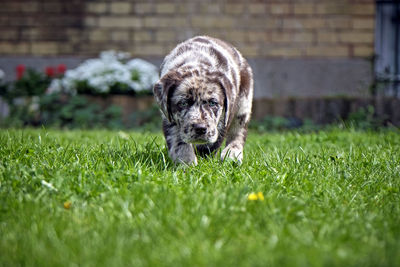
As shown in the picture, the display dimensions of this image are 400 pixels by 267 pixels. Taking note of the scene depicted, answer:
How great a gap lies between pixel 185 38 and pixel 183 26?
23cm

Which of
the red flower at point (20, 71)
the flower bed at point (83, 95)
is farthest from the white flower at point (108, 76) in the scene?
the red flower at point (20, 71)

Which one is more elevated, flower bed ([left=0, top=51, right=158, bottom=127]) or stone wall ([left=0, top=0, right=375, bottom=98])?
stone wall ([left=0, top=0, right=375, bottom=98])

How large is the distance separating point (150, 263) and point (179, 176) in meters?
1.29

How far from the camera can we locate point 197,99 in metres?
3.35

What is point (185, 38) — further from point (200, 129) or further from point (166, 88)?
point (200, 129)

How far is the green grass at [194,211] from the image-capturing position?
1.72 metres

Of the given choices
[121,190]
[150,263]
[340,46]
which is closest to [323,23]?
[340,46]

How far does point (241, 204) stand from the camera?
229 centimetres

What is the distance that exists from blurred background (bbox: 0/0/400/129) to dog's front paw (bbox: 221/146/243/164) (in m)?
3.90

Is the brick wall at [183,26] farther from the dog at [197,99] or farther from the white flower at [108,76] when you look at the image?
the dog at [197,99]

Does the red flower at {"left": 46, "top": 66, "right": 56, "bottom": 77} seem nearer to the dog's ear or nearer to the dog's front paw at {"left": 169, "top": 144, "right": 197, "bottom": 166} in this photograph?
the dog's ear

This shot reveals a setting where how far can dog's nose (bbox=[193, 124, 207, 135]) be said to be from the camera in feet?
10.4

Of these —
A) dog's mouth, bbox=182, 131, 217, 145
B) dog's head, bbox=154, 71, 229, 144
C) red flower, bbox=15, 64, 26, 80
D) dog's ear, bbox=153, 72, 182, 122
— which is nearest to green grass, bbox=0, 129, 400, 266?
dog's mouth, bbox=182, 131, 217, 145

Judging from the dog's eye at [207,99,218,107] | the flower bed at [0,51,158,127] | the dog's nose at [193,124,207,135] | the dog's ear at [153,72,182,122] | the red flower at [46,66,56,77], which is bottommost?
the flower bed at [0,51,158,127]
